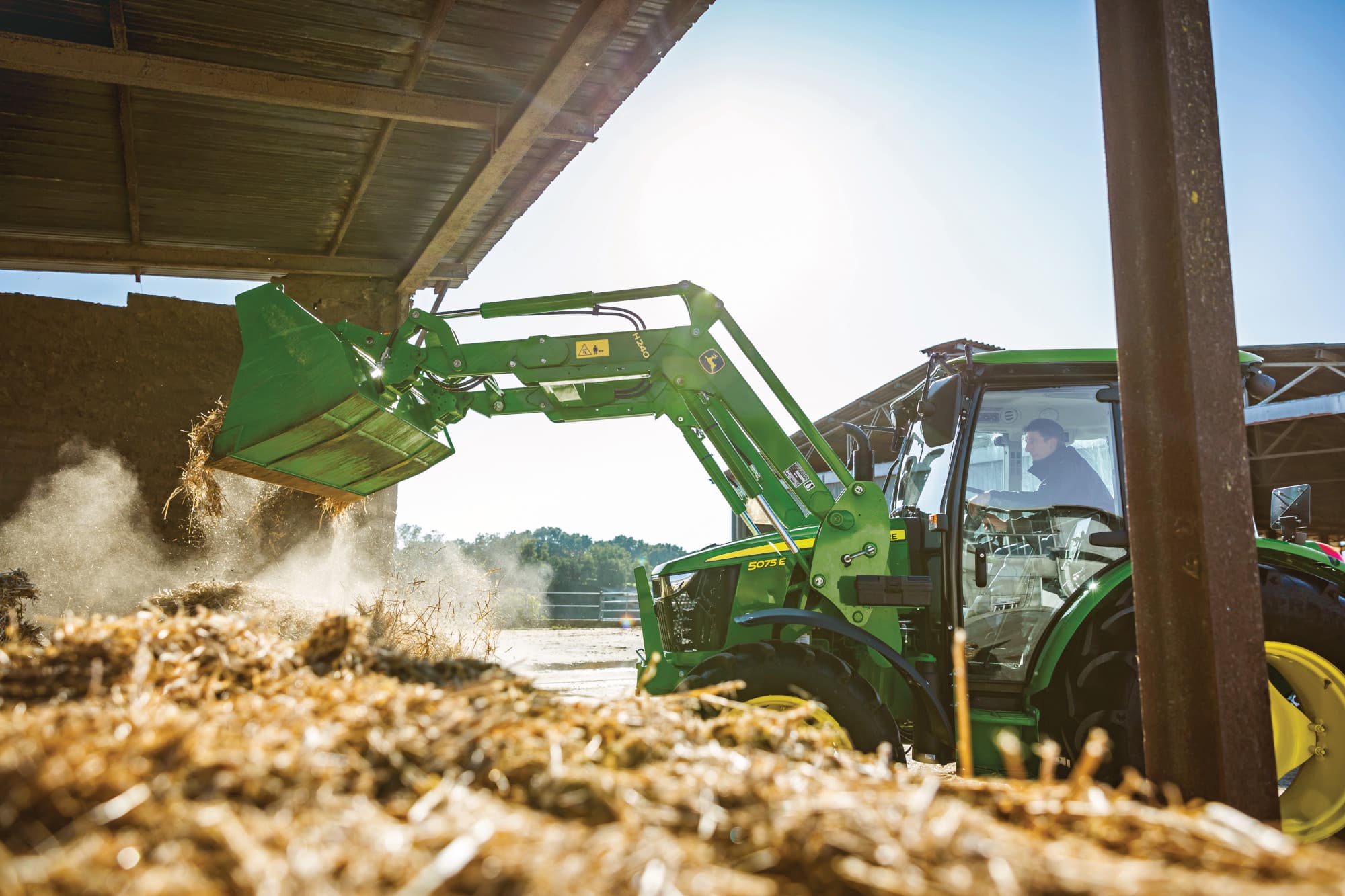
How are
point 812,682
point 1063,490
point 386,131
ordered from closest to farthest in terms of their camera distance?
point 812,682, point 1063,490, point 386,131

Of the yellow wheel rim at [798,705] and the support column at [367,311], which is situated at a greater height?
the support column at [367,311]

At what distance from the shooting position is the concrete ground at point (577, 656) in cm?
970

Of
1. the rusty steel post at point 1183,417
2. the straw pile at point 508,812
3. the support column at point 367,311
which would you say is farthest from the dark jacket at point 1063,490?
the support column at point 367,311

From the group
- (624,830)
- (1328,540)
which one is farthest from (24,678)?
(1328,540)

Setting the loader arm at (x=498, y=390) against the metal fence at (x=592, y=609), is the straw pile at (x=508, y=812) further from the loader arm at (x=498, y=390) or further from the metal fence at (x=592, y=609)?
the metal fence at (x=592, y=609)

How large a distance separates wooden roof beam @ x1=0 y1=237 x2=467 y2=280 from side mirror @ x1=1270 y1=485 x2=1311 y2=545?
7.72 m

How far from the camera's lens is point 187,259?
8938 millimetres

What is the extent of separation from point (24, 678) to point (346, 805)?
1.31 meters

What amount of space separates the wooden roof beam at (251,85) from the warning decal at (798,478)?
333cm

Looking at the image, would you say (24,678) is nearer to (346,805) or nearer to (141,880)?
(346,805)

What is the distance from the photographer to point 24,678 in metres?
2.05

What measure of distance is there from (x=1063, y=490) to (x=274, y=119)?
6.16m

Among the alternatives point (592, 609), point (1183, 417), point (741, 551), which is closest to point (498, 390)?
point (741, 551)

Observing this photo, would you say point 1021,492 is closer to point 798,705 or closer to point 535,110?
point 798,705
